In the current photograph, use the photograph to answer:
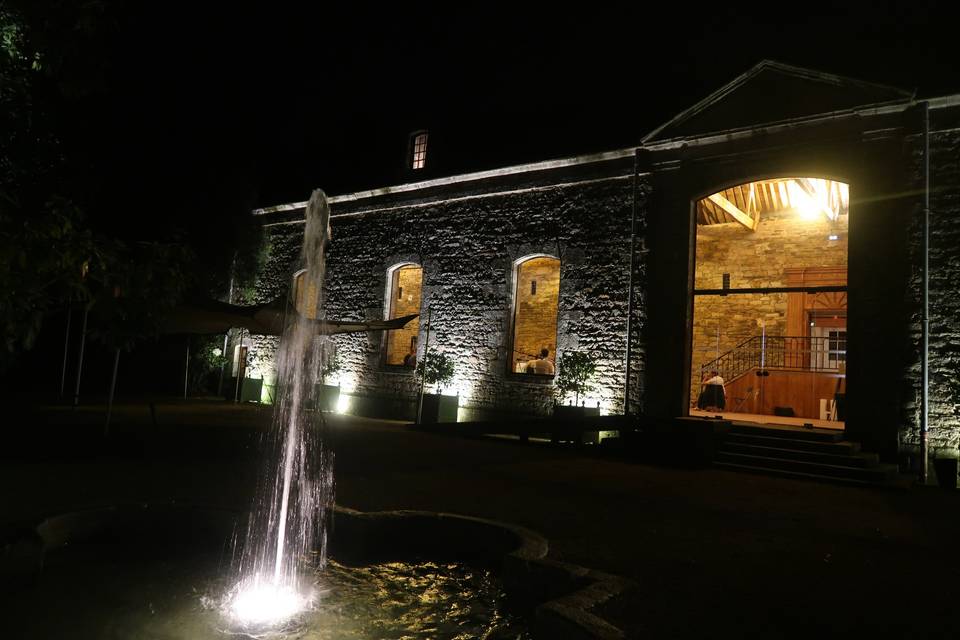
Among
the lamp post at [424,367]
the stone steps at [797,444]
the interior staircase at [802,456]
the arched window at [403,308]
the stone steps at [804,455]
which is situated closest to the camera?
the interior staircase at [802,456]

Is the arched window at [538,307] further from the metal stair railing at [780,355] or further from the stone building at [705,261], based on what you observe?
the metal stair railing at [780,355]

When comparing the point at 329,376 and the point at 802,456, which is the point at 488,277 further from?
the point at 802,456

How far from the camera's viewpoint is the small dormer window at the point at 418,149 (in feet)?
50.8

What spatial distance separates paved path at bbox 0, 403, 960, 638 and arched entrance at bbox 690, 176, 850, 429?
6278mm

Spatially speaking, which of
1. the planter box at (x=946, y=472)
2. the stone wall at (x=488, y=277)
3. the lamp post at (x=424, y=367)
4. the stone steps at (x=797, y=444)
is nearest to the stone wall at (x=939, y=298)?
the planter box at (x=946, y=472)

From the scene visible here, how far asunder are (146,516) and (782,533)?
16.5 feet

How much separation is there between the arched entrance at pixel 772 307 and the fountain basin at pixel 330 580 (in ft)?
35.3

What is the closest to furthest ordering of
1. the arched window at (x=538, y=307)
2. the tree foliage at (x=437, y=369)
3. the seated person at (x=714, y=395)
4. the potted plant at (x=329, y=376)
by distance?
the tree foliage at (x=437, y=369), the seated person at (x=714, y=395), the potted plant at (x=329, y=376), the arched window at (x=538, y=307)

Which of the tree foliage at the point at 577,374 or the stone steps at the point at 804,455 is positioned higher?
the tree foliage at the point at 577,374

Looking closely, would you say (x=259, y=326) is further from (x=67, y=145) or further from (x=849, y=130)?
(x=849, y=130)

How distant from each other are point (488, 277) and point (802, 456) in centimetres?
694

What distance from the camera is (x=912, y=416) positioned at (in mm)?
9047

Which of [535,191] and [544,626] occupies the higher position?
[535,191]

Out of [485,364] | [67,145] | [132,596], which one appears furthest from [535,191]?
[132,596]
